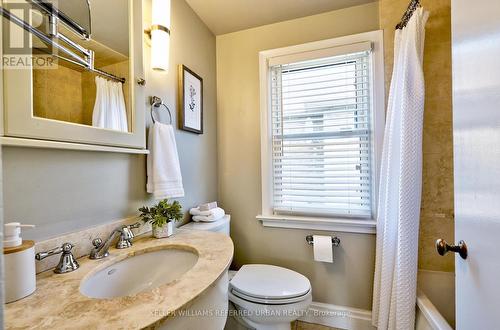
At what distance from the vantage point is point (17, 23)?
2.23ft

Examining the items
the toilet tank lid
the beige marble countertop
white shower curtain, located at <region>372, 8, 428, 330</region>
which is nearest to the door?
white shower curtain, located at <region>372, 8, 428, 330</region>

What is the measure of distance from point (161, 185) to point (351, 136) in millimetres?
1326

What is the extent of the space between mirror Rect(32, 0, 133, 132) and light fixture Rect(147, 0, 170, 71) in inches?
5.3

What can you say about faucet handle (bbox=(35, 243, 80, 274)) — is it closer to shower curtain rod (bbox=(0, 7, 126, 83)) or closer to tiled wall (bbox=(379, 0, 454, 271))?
shower curtain rod (bbox=(0, 7, 126, 83))

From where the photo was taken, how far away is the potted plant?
3.58ft

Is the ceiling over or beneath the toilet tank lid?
over

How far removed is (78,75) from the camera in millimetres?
868

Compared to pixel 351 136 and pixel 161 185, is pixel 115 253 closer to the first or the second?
pixel 161 185

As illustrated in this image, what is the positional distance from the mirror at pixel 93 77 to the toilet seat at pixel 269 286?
108 cm

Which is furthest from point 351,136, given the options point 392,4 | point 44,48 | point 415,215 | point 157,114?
point 44,48

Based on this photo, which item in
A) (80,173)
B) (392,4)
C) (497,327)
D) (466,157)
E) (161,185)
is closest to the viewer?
(497,327)

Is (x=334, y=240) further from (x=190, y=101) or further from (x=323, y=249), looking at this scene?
(x=190, y=101)

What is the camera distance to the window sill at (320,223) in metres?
1.58

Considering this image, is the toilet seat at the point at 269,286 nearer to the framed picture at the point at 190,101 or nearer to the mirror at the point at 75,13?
the framed picture at the point at 190,101
